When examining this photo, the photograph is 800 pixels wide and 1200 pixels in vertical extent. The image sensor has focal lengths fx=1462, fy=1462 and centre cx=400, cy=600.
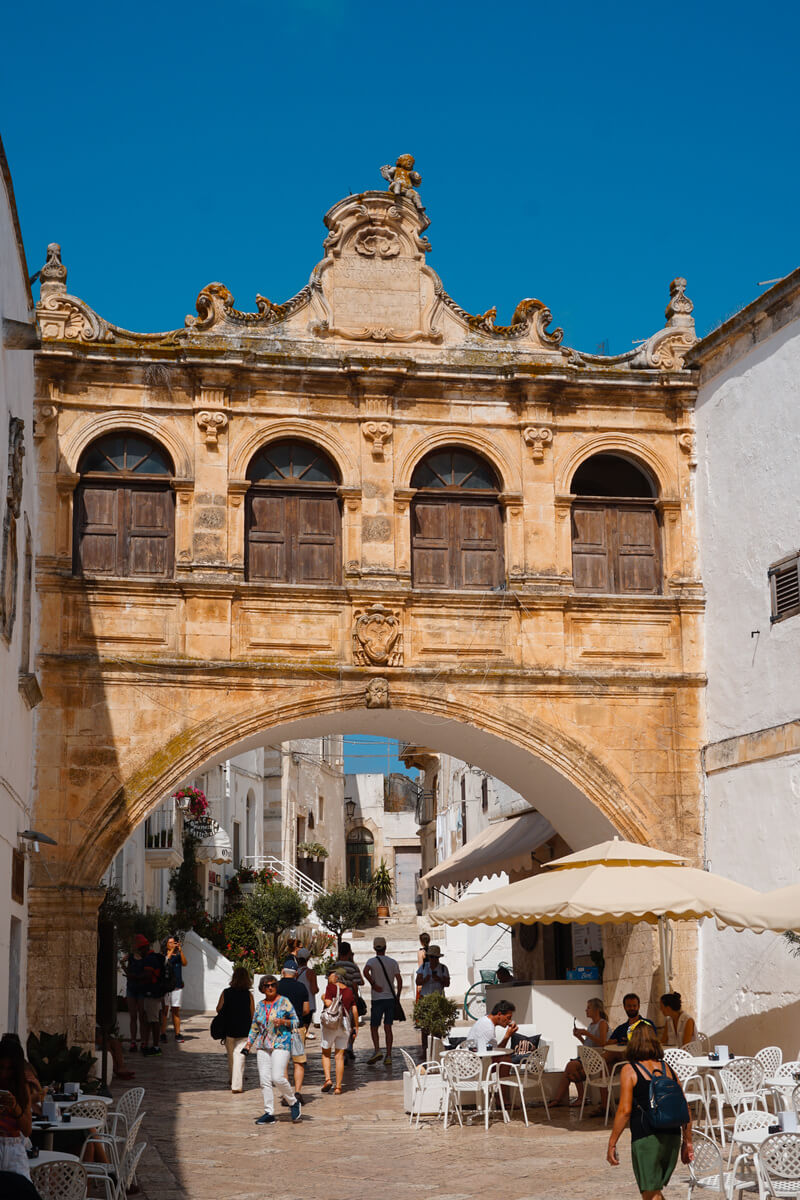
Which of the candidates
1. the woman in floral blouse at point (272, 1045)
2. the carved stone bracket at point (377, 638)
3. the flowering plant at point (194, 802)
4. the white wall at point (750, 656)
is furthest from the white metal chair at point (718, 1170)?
the flowering plant at point (194, 802)

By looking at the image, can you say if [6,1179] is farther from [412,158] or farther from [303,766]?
[303,766]

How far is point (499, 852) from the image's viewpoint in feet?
63.6

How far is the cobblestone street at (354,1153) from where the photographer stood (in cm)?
957

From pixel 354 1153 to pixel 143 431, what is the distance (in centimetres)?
797

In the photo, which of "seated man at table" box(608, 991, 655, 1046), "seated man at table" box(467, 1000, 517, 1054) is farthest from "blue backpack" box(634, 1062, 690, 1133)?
"seated man at table" box(467, 1000, 517, 1054)

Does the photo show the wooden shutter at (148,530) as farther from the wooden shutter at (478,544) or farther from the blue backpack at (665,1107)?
the blue backpack at (665,1107)

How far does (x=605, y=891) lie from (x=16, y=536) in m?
5.91

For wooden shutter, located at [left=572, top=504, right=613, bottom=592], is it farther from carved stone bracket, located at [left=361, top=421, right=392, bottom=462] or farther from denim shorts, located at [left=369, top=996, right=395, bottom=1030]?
denim shorts, located at [left=369, top=996, right=395, bottom=1030]

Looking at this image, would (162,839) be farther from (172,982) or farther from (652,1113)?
(652,1113)

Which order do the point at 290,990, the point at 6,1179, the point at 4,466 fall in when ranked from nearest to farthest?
the point at 6,1179
the point at 4,466
the point at 290,990

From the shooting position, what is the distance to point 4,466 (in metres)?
11.6

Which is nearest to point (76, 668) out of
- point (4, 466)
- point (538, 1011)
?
point (4, 466)

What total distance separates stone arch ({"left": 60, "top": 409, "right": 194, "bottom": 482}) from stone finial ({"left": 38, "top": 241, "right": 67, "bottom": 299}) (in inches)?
60.2

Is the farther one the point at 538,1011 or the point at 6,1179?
the point at 538,1011
